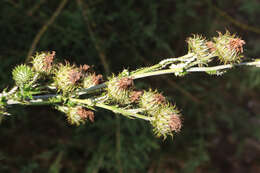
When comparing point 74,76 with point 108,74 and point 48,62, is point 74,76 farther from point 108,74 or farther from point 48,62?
point 108,74

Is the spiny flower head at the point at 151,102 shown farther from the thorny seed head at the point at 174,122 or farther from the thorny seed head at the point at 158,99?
the thorny seed head at the point at 174,122

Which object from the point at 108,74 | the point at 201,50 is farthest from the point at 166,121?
the point at 108,74

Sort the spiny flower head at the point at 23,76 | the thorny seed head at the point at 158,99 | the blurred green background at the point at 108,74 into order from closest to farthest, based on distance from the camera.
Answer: the spiny flower head at the point at 23,76 < the thorny seed head at the point at 158,99 < the blurred green background at the point at 108,74

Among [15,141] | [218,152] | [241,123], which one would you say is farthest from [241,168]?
[15,141]

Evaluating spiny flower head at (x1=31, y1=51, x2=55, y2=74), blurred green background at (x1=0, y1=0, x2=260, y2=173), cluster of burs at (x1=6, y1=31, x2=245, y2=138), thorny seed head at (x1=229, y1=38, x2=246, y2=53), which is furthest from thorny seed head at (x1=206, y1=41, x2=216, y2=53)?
blurred green background at (x1=0, y1=0, x2=260, y2=173)

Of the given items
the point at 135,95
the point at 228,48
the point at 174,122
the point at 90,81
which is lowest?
the point at 174,122

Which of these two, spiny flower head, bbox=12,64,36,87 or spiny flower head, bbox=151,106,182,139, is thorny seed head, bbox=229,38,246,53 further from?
spiny flower head, bbox=12,64,36,87

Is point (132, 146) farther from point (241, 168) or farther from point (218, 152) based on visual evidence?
point (241, 168)

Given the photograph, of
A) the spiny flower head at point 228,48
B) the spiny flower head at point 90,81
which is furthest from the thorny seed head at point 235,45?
the spiny flower head at point 90,81
